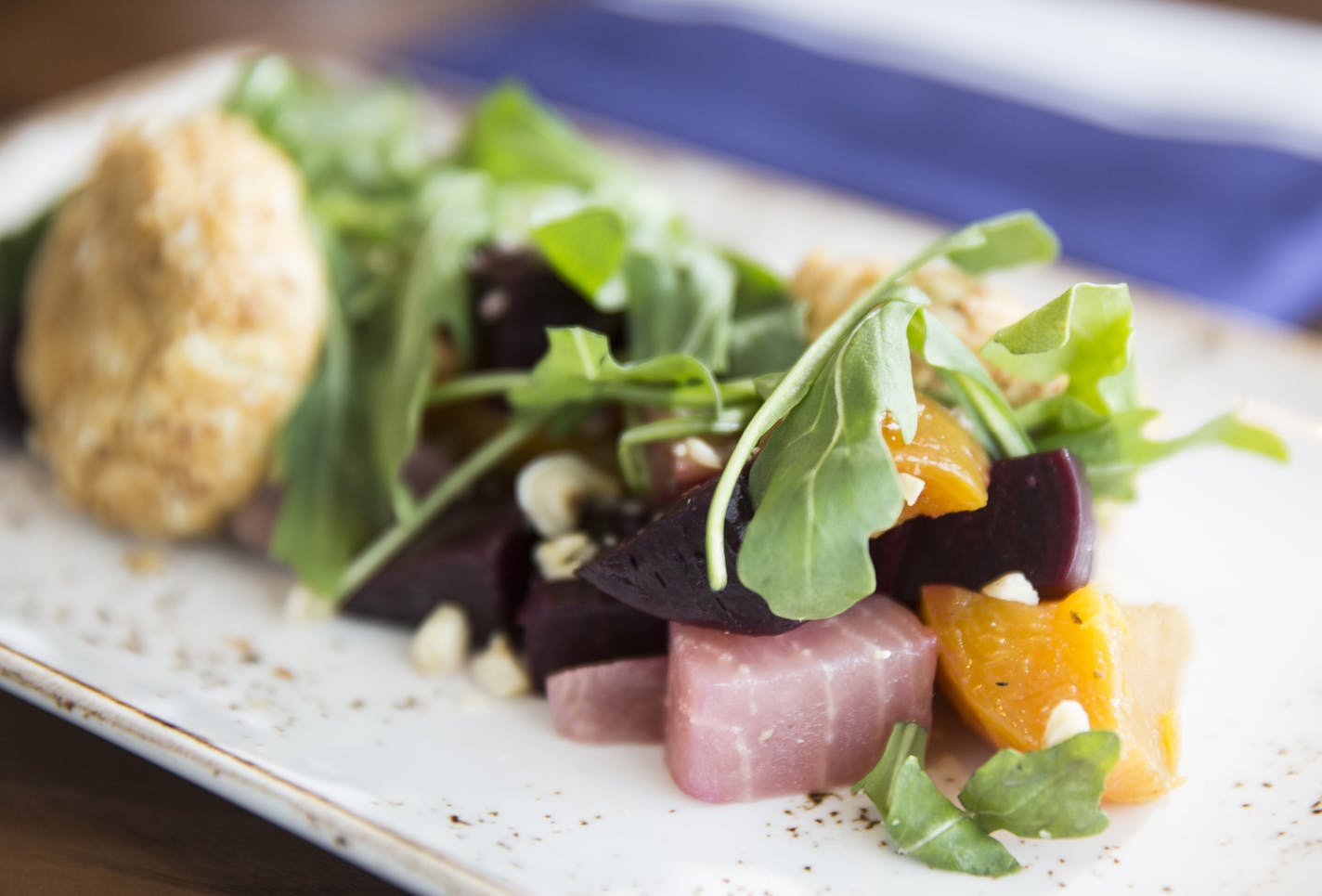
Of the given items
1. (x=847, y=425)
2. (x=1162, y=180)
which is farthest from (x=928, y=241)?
(x=847, y=425)

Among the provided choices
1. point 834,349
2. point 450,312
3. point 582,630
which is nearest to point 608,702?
point 582,630

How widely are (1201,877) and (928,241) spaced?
2006 mm

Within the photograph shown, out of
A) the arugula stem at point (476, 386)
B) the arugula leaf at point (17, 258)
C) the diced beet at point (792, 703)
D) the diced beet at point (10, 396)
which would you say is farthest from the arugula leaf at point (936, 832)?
the arugula leaf at point (17, 258)

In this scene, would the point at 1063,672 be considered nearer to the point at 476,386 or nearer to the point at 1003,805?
the point at 1003,805

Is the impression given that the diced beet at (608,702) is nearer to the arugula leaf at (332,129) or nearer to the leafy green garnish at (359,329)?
the leafy green garnish at (359,329)

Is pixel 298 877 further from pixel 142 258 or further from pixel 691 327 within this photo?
pixel 142 258

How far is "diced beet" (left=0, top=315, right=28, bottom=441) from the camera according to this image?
3.01m

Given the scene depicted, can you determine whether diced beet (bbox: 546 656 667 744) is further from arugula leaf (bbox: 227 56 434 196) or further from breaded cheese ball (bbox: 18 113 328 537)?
arugula leaf (bbox: 227 56 434 196)

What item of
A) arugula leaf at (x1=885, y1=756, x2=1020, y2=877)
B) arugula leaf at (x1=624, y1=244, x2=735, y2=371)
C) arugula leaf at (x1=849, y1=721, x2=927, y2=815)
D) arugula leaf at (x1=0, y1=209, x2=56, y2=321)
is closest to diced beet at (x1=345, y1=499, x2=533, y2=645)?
Result: arugula leaf at (x1=624, y1=244, x2=735, y2=371)

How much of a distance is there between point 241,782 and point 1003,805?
3.35 ft

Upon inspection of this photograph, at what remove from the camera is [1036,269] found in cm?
327

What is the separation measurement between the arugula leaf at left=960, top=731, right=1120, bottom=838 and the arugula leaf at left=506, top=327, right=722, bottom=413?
0.70 meters

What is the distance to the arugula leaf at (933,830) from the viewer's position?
1791mm

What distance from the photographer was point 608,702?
2127 millimetres
